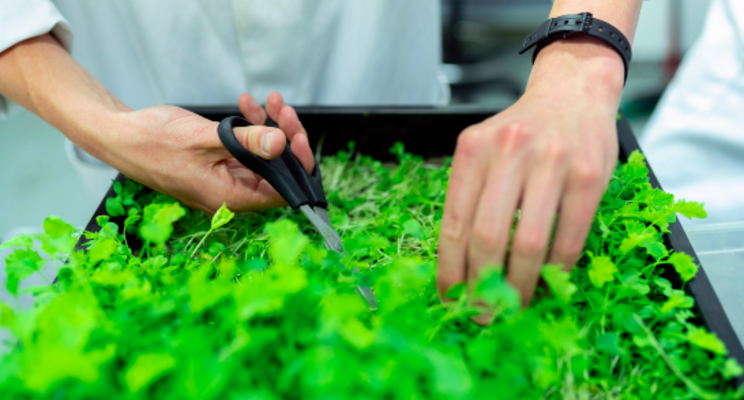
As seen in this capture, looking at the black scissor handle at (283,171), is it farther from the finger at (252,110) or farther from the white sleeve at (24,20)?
the white sleeve at (24,20)

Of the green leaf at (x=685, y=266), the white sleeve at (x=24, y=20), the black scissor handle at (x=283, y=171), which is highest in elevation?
the white sleeve at (x=24, y=20)

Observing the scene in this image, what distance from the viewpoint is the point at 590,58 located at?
47 centimetres

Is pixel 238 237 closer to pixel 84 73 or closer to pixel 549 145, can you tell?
pixel 84 73

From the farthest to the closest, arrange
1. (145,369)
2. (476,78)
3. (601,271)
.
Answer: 1. (476,78)
2. (601,271)
3. (145,369)

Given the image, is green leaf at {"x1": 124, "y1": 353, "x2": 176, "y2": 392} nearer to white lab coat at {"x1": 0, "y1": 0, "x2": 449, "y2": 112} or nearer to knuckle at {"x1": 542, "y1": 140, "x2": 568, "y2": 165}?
knuckle at {"x1": 542, "y1": 140, "x2": 568, "y2": 165}

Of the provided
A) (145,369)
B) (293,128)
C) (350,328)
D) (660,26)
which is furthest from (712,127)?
(660,26)

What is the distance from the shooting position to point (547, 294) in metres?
0.43

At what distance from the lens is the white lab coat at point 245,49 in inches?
30.2

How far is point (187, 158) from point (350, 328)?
0.36 meters

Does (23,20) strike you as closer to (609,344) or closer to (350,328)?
(350,328)

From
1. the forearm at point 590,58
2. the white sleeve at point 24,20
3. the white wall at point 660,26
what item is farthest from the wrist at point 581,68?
the white wall at point 660,26

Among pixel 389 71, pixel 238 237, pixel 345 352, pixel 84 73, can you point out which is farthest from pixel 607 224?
pixel 84 73

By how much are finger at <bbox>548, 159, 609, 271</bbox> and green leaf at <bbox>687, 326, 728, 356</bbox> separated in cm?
11

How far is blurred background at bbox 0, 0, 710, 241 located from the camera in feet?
4.88
